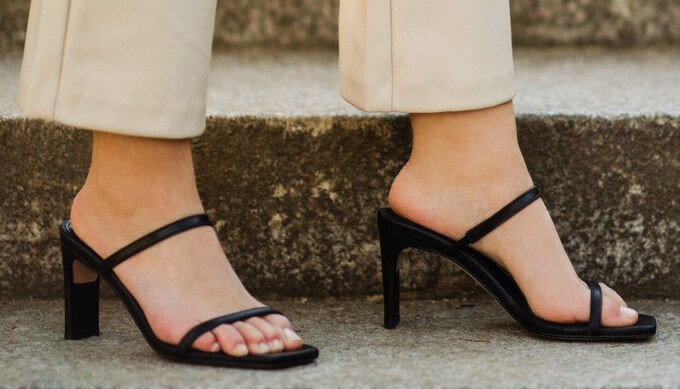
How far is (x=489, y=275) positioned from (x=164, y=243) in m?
0.33

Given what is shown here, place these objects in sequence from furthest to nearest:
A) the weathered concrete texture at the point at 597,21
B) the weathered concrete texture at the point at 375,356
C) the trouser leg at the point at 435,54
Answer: the weathered concrete texture at the point at 597,21
the trouser leg at the point at 435,54
the weathered concrete texture at the point at 375,356

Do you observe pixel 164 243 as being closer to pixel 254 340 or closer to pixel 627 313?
pixel 254 340

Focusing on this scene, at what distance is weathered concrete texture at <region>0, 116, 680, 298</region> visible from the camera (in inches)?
42.7

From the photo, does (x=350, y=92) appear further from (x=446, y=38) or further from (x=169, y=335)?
(x=169, y=335)

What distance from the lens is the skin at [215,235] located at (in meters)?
0.85

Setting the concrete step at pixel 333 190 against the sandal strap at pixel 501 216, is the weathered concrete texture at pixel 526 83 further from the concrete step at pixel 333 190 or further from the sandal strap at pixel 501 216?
the sandal strap at pixel 501 216

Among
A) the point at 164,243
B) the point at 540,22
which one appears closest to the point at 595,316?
the point at 164,243

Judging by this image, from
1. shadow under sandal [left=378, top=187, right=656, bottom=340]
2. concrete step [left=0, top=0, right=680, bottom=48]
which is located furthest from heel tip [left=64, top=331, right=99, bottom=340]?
concrete step [left=0, top=0, right=680, bottom=48]

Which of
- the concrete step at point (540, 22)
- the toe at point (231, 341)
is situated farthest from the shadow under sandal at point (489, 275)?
the concrete step at point (540, 22)

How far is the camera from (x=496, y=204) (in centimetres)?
94

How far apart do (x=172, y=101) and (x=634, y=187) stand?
0.57 m

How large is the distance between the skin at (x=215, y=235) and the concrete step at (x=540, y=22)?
0.71 metres

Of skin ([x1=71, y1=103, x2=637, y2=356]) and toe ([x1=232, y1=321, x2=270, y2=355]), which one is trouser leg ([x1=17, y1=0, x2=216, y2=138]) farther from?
toe ([x1=232, y1=321, x2=270, y2=355])

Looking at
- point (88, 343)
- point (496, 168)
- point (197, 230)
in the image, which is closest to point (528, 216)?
point (496, 168)
